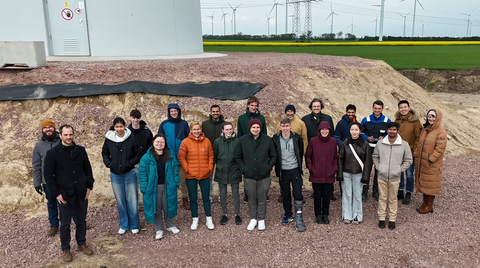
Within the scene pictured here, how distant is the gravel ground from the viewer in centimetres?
538

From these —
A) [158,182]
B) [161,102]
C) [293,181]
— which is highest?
[161,102]

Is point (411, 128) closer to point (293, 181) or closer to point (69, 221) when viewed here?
point (293, 181)

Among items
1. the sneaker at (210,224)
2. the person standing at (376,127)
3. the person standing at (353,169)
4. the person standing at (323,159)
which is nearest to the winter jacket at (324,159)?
the person standing at (323,159)

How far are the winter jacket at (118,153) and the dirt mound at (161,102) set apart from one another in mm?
2245

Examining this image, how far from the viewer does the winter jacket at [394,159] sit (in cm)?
623

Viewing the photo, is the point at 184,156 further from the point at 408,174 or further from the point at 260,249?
the point at 408,174

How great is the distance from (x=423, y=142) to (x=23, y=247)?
307 inches

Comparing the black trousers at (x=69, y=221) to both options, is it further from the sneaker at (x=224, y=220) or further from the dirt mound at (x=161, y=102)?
the sneaker at (x=224, y=220)

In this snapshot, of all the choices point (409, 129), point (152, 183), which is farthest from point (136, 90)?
point (409, 129)

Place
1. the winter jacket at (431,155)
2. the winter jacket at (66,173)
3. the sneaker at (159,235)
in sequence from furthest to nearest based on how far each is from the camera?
1. the winter jacket at (431,155)
2. the sneaker at (159,235)
3. the winter jacket at (66,173)

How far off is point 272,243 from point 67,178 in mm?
3535

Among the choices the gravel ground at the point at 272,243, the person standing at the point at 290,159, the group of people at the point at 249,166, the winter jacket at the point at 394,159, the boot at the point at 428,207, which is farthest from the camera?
the boot at the point at 428,207

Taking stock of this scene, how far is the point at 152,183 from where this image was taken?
5957mm

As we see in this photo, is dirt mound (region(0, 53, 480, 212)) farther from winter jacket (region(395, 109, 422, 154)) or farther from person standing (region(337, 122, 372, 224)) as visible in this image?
person standing (region(337, 122, 372, 224))
